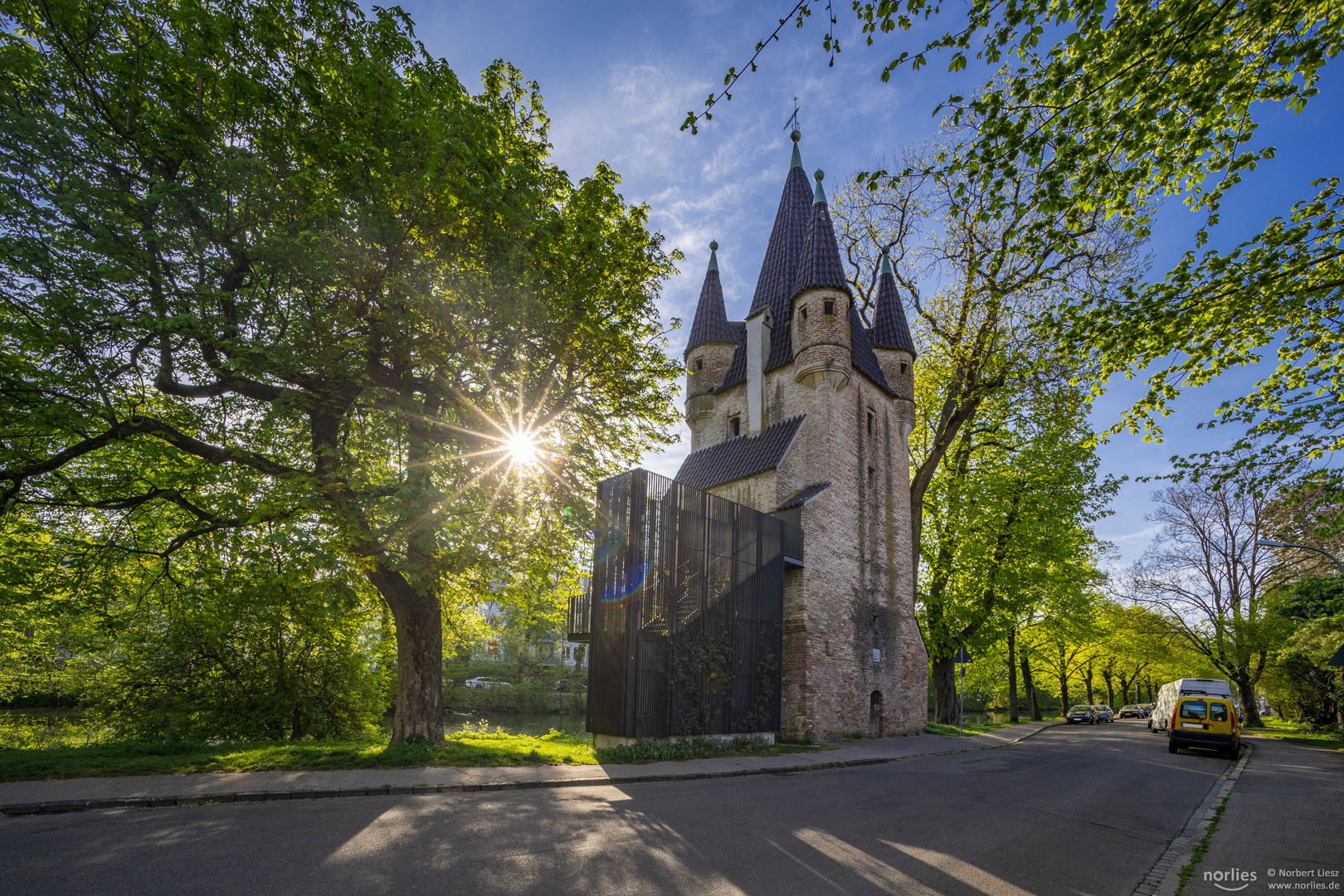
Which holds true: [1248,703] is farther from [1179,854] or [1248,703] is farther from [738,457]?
[1179,854]

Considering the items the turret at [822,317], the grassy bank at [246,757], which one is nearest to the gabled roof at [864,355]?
the turret at [822,317]

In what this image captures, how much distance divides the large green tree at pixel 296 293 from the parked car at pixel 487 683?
27003mm

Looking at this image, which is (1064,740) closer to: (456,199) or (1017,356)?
(1017,356)

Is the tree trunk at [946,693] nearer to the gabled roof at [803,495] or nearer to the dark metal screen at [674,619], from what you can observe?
the gabled roof at [803,495]

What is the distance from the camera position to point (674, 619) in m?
13.6

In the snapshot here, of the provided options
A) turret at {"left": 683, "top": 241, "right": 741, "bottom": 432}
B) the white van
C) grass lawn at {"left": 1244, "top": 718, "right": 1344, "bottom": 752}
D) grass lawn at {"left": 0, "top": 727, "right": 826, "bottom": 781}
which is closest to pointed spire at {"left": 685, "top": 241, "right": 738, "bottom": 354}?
turret at {"left": 683, "top": 241, "right": 741, "bottom": 432}

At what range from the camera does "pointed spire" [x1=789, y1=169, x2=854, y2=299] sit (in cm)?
2052

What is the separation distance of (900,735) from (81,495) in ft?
73.9

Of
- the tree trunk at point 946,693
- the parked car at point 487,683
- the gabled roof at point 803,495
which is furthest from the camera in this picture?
the parked car at point 487,683

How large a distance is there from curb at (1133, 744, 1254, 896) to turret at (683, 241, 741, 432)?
17979 millimetres

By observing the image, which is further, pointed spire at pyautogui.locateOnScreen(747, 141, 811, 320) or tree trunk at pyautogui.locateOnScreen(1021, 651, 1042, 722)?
tree trunk at pyautogui.locateOnScreen(1021, 651, 1042, 722)

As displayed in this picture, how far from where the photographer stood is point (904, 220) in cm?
2475

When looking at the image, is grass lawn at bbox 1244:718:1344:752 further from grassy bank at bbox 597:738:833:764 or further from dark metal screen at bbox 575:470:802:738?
dark metal screen at bbox 575:470:802:738

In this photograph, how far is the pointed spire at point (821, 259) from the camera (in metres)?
20.5
